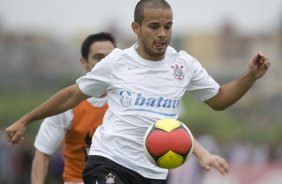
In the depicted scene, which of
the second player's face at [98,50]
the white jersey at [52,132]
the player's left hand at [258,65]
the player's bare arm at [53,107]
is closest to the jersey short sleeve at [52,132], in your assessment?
the white jersey at [52,132]

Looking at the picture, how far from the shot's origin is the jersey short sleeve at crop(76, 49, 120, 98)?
26.2ft

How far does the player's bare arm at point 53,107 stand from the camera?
26.8ft

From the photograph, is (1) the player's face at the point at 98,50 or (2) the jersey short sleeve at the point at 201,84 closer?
(2) the jersey short sleeve at the point at 201,84

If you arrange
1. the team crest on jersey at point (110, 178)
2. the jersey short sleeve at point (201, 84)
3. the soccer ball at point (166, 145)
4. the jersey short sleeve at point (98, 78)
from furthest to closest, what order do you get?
the jersey short sleeve at point (201, 84), the jersey short sleeve at point (98, 78), the team crest on jersey at point (110, 178), the soccer ball at point (166, 145)

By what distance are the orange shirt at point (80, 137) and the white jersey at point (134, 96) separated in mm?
1134

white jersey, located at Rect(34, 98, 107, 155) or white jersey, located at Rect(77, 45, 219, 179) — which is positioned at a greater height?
white jersey, located at Rect(77, 45, 219, 179)

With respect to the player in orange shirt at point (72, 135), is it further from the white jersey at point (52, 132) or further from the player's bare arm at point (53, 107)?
the player's bare arm at point (53, 107)

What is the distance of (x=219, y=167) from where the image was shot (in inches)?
327

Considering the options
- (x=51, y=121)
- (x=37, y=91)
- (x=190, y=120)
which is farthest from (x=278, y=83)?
(x=51, y=121)

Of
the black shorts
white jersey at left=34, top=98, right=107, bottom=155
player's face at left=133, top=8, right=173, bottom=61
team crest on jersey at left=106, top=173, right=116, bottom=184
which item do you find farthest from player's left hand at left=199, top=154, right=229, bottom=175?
white jersey at left=34, top=98, right=107, bottom=155

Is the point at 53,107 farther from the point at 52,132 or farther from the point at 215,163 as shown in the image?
the point at 215,163

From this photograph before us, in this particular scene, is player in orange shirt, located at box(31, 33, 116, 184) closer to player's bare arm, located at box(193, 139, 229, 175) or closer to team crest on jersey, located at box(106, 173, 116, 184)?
player's bare arm, located at box(193, 139, 229, 175)

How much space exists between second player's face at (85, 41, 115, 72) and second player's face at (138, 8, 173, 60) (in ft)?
5.50

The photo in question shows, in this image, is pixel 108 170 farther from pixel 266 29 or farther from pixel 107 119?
pixel 266 29
